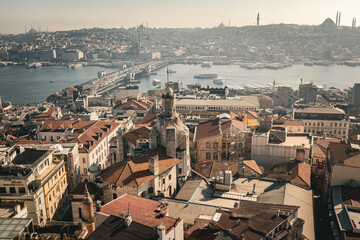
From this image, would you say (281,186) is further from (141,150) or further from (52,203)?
(52,203)

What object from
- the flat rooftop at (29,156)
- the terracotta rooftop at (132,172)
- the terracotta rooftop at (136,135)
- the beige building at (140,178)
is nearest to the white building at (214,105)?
the terracotta rooftop at (136,135)

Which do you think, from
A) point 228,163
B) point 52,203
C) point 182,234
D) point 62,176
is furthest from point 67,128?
point 182,234

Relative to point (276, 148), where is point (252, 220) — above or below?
above

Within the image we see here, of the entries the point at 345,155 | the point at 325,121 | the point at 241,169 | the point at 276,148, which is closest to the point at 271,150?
the point at 276,148

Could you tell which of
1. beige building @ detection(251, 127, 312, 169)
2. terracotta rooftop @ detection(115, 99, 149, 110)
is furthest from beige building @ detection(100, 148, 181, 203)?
terracotta rooftop @ detection(115, 99, 149, 110)

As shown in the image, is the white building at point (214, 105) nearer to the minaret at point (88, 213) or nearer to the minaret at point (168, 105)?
the minaret at point (168, 105)

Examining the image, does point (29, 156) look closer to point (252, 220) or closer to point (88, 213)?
point (88, 213)
